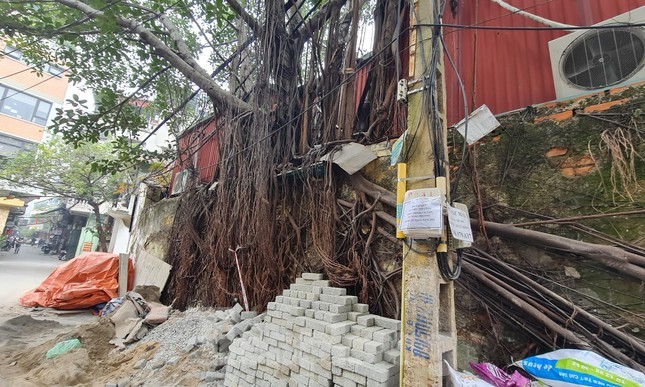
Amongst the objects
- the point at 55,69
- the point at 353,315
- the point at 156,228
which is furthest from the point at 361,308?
the point at 55,69

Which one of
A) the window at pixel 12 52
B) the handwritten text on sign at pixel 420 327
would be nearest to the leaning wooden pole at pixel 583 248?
the handwritten text on sign at pixel 420 327

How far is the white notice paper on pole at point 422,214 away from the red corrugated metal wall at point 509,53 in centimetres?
207

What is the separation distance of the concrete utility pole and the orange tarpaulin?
24.5 ft

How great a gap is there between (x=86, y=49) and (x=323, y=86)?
15.5 feet

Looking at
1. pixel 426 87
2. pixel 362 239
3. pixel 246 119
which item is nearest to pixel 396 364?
pixel 362 239

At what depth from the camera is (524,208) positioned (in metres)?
2.69

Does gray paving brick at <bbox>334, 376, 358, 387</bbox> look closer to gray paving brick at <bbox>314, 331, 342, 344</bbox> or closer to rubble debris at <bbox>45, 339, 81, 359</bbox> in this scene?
gray paving brick at <bbox>314, 331, 342, 344</bbox>

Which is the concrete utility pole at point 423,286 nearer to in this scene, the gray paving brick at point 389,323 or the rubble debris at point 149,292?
the gray paving brick at point 389,323

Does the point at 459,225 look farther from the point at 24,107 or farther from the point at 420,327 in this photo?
the point at 24,107

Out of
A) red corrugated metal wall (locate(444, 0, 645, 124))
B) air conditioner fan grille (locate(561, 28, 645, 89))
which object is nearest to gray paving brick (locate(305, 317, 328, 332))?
red corrugated metal wall (locate(444, 0, 645, 124))

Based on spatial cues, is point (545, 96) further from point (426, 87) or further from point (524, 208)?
point (426, 87)

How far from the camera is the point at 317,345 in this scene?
249cm

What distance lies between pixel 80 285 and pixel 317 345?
22.5 ft

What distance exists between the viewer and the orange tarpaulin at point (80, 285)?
21.2 ft
